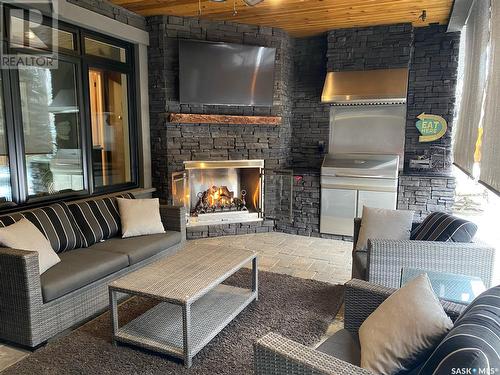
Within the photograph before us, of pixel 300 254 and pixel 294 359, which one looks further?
pixel 300 254

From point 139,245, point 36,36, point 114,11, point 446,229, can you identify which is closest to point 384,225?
point 446,229

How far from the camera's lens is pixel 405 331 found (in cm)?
140

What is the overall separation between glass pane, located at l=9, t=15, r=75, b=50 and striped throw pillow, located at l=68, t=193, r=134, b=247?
1538mm

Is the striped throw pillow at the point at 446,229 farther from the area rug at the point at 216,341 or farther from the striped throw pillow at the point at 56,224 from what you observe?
the striped throw pillow at the point at 56,224

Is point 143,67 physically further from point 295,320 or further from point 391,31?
point 295,320

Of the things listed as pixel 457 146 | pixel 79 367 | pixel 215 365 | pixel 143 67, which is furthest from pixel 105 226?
pixel 457 146

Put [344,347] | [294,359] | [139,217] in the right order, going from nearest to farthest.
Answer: [294,359]
[344,347]
[139,217]

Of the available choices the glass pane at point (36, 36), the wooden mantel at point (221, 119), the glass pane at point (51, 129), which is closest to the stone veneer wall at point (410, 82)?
the wooden mantel at point (221, 119)

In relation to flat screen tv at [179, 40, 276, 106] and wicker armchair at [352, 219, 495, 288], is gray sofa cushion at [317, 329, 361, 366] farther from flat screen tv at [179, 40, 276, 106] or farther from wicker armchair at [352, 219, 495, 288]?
flat screen tv at [179, 40, 276, 106]

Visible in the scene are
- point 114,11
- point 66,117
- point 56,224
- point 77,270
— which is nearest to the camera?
point 77,270

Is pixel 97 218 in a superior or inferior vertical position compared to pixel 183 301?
superior

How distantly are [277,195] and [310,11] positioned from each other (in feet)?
8.00

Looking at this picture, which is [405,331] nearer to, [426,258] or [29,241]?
[426,258]

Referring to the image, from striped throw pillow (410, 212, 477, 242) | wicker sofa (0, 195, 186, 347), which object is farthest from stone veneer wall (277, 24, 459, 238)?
wicker sofa (0, 195, 186, 347)
